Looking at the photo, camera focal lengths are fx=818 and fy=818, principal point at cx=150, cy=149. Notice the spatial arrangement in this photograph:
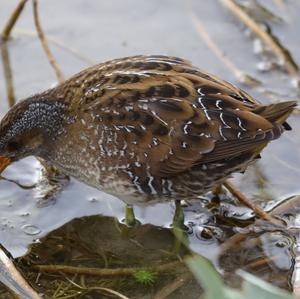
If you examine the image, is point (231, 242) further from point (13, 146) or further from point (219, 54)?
point (219, 54)

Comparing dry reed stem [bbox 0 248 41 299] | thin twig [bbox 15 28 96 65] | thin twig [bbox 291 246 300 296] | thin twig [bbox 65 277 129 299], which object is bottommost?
thin twig [bbox 65 277 129 299]

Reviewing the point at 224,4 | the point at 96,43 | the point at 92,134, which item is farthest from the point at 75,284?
the point at 224,4

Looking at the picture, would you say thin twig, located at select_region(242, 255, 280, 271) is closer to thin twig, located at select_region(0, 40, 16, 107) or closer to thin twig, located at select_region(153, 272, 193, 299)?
thin twig, located at select_region(153, 272, 193, 299)

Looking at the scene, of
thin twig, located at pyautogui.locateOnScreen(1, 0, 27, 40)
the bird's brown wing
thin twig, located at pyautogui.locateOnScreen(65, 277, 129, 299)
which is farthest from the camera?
thin twig, located at pyautogui.locateOnScreen(1, 0, 27, 40)

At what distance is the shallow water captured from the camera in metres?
4.98

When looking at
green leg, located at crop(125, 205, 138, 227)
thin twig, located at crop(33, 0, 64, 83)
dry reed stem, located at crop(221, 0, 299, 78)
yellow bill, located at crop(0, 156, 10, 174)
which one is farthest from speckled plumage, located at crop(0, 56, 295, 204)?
dry reed stem, located at crop(221, 0, 299, 78)

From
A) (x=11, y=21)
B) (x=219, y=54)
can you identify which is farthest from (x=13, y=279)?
(x=219, y=54)

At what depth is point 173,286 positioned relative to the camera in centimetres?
459

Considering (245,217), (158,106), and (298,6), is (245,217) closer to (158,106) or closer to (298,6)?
(158,106)

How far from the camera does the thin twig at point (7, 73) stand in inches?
238

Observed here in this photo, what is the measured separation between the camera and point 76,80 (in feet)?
16.1

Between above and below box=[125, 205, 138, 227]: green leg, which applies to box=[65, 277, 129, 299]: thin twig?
below

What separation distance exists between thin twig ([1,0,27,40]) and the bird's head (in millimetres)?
1489

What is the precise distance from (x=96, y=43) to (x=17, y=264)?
239 cm
